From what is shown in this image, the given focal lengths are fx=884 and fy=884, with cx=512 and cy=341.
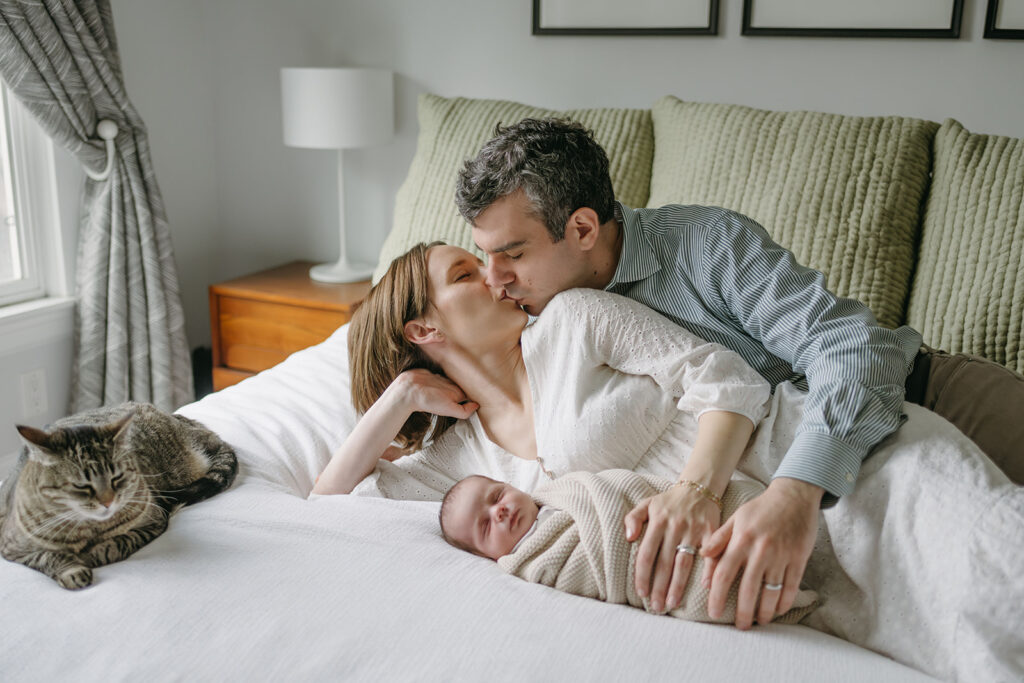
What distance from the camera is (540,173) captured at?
1.46 metres

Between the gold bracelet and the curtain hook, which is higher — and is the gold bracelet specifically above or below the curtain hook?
below

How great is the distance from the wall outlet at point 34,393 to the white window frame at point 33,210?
0.71 ft

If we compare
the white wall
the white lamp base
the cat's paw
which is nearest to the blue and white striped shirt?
the cat's paw

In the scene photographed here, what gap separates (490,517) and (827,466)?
1.56 feet

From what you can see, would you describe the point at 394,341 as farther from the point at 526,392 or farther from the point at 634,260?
the point at 634,260

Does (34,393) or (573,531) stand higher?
(573,531)

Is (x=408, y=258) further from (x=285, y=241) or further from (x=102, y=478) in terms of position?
(x=285, y=241)

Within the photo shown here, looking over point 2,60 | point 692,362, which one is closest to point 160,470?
point 692,362

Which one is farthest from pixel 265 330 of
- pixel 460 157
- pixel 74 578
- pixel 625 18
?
pixel 74 578

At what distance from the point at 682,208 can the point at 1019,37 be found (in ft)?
4.33

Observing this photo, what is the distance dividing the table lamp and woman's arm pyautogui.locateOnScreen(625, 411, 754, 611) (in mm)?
1967

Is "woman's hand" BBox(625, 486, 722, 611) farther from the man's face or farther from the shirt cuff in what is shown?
the man's face

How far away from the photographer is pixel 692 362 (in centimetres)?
138

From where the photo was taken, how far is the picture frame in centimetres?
259
